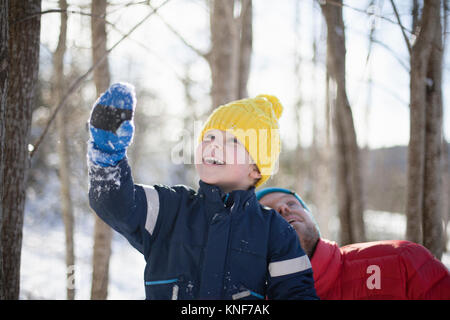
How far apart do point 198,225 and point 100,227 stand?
1581 mm

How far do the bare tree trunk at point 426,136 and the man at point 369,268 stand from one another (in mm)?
450

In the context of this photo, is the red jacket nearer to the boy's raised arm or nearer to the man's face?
the man's face

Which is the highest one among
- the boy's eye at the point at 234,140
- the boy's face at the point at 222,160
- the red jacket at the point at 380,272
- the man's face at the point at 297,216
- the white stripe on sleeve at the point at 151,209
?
the boy's eye at the point at 234,140

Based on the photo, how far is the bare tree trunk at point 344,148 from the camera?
238 cm

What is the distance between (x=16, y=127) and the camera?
1.41 meters

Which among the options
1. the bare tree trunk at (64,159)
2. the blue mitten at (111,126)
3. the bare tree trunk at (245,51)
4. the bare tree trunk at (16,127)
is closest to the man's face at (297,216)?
the blue mitten at (111,126)

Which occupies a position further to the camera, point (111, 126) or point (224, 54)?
point (224, 54)

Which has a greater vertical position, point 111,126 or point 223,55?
point 223,55

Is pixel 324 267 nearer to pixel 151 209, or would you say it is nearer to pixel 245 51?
pixel 151 209

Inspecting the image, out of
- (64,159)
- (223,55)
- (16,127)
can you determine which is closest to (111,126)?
(16,127)

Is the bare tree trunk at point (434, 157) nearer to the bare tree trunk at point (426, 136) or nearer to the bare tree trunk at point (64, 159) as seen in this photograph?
the bare tree trunk at point (426, 136)

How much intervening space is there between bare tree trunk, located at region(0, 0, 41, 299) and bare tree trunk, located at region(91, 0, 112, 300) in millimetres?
973
